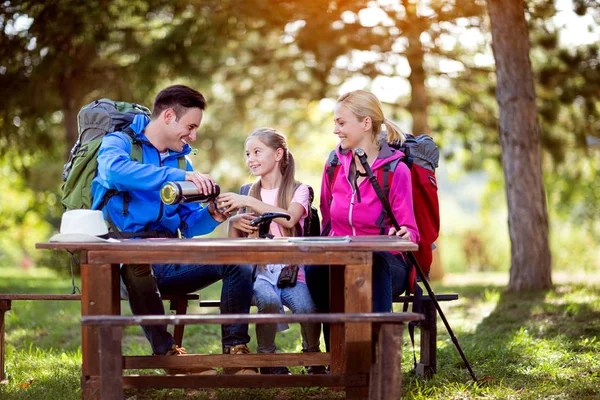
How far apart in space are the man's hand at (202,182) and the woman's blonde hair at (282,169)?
65 cm

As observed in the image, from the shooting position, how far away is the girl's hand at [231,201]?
435cm

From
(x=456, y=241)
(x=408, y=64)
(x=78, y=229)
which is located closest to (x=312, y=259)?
(x=78, y=229)

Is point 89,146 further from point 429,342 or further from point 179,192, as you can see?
point 429,342

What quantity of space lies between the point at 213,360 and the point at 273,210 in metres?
0.98

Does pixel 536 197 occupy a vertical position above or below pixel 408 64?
below

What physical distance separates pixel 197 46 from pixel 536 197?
5022 millimetres

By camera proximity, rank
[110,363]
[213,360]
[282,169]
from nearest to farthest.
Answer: [110,363] < [213,360] < [282,169]

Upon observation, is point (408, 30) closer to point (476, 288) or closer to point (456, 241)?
point (476, 288)

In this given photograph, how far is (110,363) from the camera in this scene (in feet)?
11.0

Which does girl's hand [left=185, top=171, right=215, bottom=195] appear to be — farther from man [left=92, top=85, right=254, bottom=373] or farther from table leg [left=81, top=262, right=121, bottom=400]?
table leg [left=81, top=262, right=121, bottom=400]

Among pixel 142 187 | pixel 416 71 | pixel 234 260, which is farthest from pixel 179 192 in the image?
pixel 416 71

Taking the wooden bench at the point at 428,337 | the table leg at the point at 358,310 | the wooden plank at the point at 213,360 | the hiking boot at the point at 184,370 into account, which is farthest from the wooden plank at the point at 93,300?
the wooden bench at the point at 428,337

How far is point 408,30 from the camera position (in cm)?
1067

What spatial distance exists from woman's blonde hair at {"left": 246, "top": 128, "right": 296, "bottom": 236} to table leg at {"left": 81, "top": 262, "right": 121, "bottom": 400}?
1.29 meters
